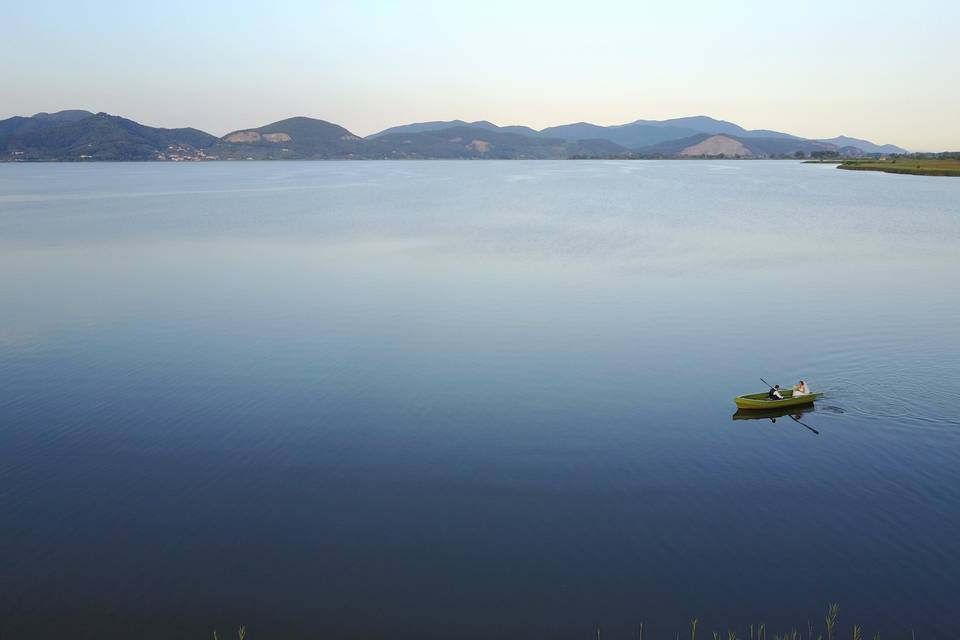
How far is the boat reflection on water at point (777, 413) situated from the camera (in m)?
21.9

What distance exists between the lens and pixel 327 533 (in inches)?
607

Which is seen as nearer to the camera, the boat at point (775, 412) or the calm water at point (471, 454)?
the calm water at point (471, 454)

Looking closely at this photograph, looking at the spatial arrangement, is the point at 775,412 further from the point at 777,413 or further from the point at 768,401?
the point at 768,401

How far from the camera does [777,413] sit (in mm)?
22250

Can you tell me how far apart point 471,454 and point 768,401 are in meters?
9.96

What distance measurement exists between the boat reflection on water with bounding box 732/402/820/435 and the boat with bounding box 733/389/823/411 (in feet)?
0.44

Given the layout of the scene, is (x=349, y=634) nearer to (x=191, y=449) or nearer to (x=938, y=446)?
(x=191, y=449)

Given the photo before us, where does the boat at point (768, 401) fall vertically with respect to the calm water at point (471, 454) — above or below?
above

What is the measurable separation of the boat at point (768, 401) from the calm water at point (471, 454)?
1.79 feet

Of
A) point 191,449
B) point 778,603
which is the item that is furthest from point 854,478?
point 191,449

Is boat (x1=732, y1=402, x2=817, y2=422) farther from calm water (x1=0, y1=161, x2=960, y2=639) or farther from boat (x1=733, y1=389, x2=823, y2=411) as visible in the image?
calm water (x1=0, y1=161, x2=960, y2=639)

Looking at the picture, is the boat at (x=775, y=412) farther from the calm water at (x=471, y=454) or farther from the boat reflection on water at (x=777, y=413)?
the calm water at (x=471, y=454)

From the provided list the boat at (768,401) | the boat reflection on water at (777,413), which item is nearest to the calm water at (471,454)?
the boat reflection on water at (777,413)

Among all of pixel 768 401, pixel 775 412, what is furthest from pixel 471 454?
pixel 775 412
